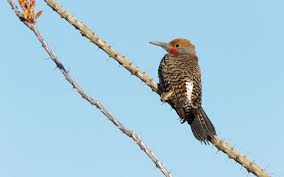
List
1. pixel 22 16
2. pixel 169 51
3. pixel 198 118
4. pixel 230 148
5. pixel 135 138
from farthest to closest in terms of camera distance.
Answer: pixel 169 51 → pixel 198 118 → pixel 230 148 → pixel 22 16 → pixel 135 138

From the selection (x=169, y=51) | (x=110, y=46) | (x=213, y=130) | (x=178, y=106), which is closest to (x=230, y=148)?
(x=213, y=130)

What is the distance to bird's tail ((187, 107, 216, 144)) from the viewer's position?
5719 millimetres

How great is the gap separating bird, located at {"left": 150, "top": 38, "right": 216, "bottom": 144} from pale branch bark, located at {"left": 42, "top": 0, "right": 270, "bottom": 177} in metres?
0.86

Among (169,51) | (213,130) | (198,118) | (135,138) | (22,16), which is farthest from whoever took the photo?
(169,51)

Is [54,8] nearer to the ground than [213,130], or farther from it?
farther from it

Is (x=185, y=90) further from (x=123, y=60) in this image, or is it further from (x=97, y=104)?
(x=97, y=104)

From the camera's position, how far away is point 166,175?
241 cm

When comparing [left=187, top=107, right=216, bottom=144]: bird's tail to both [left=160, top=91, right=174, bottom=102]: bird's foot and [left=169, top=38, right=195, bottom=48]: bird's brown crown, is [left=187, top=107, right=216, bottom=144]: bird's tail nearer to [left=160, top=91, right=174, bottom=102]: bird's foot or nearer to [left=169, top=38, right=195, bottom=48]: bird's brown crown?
[left=160, top=91, right=174, bottom=102]: bird's foot

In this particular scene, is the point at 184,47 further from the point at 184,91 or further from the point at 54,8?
the point at 54,8

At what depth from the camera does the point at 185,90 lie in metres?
6.73

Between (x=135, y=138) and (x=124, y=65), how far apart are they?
7.88 feet

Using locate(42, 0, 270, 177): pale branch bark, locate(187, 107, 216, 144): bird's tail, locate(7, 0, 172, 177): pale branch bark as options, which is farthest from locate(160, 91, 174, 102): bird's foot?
locate(7, 0, 172, 177): pale branch bark

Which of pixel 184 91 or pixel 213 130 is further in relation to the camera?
pixel 184 91

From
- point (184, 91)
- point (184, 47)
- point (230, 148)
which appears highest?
point (184, 47)
